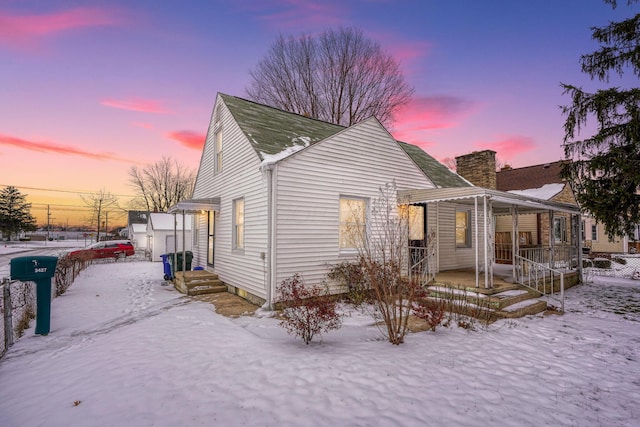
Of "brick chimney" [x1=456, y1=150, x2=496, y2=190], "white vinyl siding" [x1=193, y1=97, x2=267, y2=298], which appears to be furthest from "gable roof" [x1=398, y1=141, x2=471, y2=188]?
"white vinyl siding" [x1=193, y1=97, x2=267, y2=298]

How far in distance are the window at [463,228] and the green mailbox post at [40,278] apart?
42.1 ft

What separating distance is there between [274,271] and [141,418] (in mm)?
4703

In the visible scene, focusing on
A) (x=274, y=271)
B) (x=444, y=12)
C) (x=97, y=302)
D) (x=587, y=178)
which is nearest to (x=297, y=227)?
(x=274, y=271)

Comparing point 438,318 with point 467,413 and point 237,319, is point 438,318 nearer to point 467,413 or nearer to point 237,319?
point 467,413

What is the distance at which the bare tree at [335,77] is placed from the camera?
2289cm

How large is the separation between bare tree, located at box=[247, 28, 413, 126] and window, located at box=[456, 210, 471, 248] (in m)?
12.7

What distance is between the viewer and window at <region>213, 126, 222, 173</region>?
37.8 feet

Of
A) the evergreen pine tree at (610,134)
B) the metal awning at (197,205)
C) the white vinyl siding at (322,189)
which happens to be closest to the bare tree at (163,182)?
the metal awning at (197,205)

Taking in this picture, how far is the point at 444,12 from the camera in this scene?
1301cm

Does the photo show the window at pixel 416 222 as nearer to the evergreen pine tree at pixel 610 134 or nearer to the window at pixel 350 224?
the window at pixel 350 224

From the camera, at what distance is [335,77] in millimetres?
22984

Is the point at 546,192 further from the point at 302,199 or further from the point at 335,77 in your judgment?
the point at 302,199

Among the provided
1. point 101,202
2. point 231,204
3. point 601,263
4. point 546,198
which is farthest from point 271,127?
point 101,202

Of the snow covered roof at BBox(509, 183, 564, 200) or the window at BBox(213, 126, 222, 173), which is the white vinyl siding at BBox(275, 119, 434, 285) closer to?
the window at BBox(213, 126, 222, 173)
